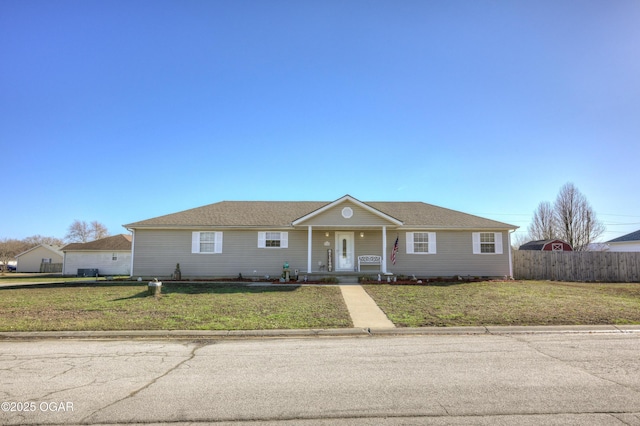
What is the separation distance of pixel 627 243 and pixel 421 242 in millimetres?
23702

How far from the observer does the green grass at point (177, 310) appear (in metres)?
8.82

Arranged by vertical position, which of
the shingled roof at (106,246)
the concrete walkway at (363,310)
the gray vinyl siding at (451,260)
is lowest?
the concrete walkway at (363,310)

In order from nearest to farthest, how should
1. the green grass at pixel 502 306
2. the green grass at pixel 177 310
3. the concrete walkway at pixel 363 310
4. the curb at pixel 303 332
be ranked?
the curb at pixel 303 332
the green grass at pixel 177 310
the concrete walkway at pixel 363 310
the green grass at pixel 502 306

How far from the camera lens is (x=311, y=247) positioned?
20297mm

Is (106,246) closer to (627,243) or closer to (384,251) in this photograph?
(384,251)

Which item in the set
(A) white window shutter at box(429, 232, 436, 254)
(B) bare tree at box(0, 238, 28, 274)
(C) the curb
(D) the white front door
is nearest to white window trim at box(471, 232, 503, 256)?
(A) white window shutter at box(429, 232, 436, 254)

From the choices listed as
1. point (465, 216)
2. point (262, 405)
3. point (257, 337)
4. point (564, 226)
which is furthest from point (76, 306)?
point (564, 226)

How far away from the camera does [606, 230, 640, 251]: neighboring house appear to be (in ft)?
104

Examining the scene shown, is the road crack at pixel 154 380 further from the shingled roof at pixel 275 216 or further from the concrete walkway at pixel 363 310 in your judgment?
the shingled roof at pixel 275 216

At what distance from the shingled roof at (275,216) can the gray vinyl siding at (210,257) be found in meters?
0.60

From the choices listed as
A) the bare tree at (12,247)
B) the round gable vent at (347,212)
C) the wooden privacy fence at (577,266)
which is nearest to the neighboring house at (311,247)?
the round gable vent at (347,212)

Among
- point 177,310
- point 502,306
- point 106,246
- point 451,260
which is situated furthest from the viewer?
point 106,246

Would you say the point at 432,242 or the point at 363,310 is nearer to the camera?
the point at 363,310

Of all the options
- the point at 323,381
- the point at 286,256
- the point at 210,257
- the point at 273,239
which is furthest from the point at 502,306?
the point at 210,257
